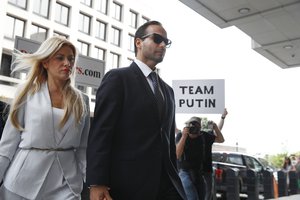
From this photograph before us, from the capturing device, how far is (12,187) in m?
2.50

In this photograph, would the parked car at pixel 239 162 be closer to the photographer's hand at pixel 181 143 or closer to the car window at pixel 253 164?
the car window at pixel 253 164

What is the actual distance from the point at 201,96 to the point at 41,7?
3856 cm

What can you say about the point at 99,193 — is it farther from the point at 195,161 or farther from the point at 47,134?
the point at 195,161

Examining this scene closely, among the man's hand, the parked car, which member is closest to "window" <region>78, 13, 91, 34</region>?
the parked car

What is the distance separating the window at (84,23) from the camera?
48737 mm

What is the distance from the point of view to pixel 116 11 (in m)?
54.7

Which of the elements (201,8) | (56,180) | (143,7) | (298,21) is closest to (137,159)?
(56,180)

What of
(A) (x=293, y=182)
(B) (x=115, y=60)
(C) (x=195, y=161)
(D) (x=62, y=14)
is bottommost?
(A) (x=293, y=182)

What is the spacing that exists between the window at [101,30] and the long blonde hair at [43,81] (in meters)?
49.4

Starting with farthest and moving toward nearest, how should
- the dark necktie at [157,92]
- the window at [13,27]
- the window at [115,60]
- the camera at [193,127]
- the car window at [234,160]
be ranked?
the window at [115,60]
the window at [13,27]
the car window at [234,160]
the camera at [193,127]
the dark necktie at [157,92]

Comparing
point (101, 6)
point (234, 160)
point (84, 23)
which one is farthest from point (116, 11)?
point (234, 160)

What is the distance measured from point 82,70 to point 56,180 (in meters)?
4.92

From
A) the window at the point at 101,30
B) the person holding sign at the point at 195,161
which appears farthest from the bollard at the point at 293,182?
the window at the point at 101,30

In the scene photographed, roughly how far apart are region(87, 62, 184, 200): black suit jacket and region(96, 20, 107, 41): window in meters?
49.8
